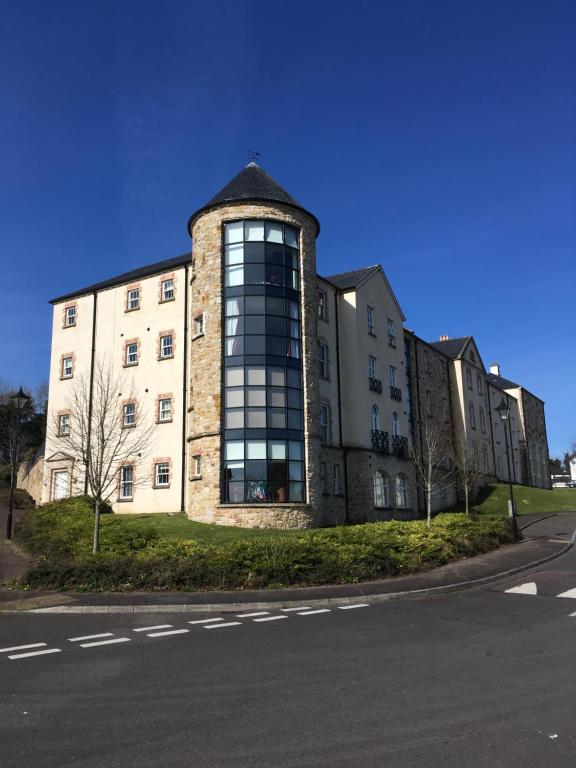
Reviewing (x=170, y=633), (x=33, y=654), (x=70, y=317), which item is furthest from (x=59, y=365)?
(x=33, y=654)

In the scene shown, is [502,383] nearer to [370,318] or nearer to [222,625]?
[370,318]

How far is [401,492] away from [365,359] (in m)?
7.82

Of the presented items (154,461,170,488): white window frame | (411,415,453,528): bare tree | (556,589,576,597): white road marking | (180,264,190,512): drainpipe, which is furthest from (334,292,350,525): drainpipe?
(556,589,576,597): white road marking

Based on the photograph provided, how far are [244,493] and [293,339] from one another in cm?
690

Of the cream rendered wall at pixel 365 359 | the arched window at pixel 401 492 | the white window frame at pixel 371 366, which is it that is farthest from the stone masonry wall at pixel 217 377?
the arched window at pixel 401 492

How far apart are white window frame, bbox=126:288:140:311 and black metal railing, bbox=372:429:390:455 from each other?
46.8 feet

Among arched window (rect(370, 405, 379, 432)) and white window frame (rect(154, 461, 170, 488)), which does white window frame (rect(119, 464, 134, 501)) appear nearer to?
white window frame (rect(154, 461, 170, 488))

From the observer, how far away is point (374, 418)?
118 ft

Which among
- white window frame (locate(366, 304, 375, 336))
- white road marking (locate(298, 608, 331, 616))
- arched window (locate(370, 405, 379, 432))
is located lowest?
white road marking (locate(298, 608, 331, 616))

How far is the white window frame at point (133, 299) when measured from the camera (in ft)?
114

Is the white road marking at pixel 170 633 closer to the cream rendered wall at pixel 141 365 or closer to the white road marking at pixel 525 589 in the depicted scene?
the white road marking at pixel 525 589

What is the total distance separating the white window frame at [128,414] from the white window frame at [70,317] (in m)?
7.09

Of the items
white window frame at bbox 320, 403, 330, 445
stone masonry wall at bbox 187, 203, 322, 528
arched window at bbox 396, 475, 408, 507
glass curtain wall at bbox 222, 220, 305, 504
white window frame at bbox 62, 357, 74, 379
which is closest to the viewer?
stone masonry wall at bbox 187, 203, 322, 528

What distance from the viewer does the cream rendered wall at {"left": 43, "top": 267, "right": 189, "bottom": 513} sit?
103ft
